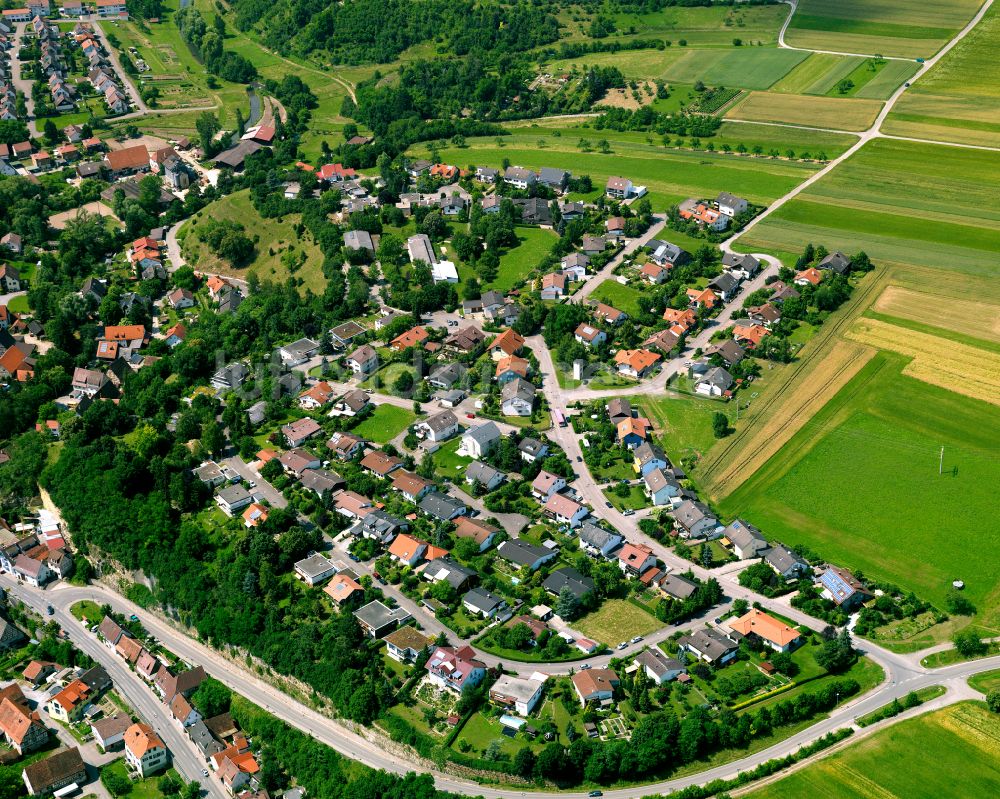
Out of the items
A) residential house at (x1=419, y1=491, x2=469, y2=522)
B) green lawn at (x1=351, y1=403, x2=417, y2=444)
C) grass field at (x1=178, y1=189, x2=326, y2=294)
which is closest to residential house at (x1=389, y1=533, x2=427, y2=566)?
residential house at (x1=419, y1=491, x2=469, y2=522)

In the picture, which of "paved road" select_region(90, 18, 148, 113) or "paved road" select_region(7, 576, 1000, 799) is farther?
"paved road" select_region(90, 18, 148, 113)

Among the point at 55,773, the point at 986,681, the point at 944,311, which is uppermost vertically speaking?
the point at 986,681

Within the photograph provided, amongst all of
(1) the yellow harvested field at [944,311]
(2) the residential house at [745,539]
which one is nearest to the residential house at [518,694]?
(2) the residential house at [745,539]

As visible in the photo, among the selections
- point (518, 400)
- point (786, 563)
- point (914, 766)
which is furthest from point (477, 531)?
point (914, 766)

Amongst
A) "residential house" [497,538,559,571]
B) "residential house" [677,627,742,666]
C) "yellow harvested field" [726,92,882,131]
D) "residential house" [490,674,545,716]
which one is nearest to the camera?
"residential house" [490,674,545,716]

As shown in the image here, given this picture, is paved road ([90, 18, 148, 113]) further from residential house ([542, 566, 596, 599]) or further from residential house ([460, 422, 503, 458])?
residential house ([542, 566, 596, 599])

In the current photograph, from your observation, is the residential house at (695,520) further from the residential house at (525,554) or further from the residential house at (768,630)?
the residential house at (525,554)

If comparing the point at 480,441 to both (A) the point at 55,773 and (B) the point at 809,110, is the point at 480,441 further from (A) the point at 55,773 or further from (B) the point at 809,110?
(B) the point at 809,110
